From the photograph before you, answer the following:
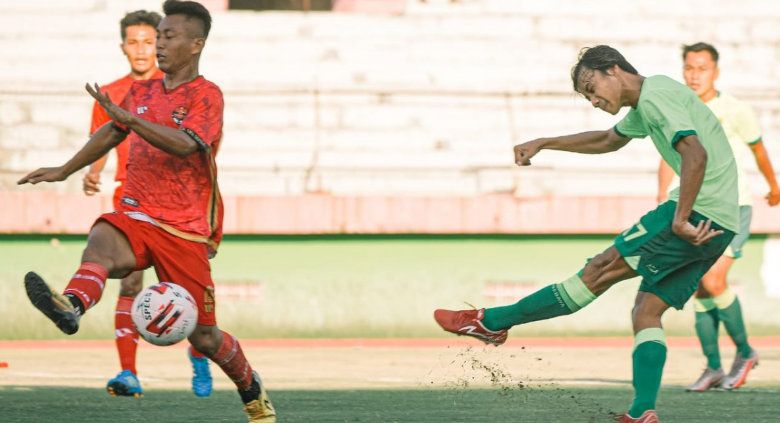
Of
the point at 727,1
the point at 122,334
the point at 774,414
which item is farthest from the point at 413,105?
the point at 774,414

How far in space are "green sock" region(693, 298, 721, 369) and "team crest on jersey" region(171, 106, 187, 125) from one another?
4.02 m

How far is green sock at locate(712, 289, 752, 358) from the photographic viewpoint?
390 inches

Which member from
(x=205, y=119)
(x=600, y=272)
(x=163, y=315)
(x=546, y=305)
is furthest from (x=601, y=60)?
(x=163, y=315)

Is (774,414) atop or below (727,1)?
below

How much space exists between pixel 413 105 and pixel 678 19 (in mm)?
2782

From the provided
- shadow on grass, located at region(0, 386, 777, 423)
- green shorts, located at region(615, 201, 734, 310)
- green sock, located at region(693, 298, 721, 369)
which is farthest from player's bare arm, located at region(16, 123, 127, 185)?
green sock, located at region(693, 298, 721, 369)

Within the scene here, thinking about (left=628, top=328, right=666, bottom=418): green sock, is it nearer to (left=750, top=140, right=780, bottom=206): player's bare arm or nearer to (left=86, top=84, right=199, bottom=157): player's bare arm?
(left=86, top=84, right=199, bottom=157): player's bare arm

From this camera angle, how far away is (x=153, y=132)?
22.3 feet

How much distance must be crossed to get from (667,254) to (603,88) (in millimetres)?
793

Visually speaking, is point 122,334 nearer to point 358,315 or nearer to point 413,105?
point 358,315

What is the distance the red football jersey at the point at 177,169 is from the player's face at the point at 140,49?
241cm

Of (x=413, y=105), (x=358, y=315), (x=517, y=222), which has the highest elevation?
(x=413, y=105)

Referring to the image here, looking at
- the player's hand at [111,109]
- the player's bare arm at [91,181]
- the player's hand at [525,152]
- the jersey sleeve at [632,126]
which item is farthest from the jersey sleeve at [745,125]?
the player's hand at [111,109]

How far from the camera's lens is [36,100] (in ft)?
47.5
